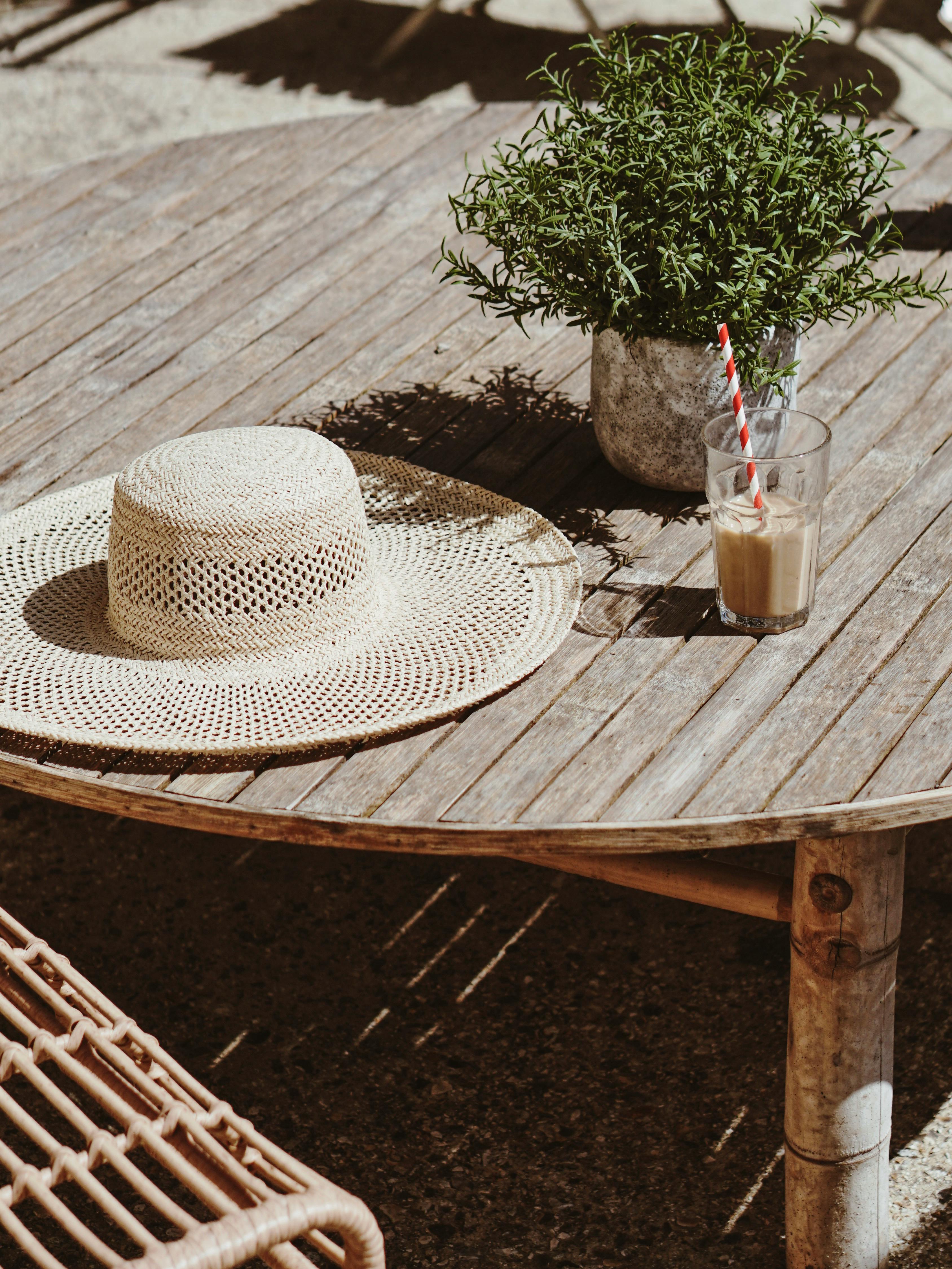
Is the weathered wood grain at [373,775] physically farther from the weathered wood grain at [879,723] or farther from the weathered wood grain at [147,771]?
the weathered wood grain at [879,723]

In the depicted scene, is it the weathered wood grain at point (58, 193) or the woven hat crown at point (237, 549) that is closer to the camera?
the woven hat crown at point (237, 549)

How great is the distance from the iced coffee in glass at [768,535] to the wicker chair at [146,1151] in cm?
67

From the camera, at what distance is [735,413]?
1453mm

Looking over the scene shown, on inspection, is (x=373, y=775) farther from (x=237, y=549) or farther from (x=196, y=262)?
(x=196, y=262)

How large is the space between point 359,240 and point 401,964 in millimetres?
1133

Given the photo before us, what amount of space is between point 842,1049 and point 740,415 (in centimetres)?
67

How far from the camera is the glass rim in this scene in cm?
140

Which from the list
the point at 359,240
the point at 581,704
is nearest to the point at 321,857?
the point at 359,240

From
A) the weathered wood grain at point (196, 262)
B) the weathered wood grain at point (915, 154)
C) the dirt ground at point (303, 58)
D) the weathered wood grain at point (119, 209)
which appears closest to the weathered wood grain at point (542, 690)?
the weathered wood grain at point (196, 262)

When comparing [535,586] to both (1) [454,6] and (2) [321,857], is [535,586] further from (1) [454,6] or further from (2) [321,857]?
(1) [454,6]

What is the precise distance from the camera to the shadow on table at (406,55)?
520 cm

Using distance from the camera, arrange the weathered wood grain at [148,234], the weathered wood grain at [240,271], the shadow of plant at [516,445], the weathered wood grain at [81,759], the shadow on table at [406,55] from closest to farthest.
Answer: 1. the weathered wood grain at [81,759]
2. the shadow of plant at [516,445]
3. the weathered wood grain at [240,271]
4. the weathered wood grain at [148,234]
5. the shadow on table at [406,55]

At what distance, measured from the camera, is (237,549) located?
137cm

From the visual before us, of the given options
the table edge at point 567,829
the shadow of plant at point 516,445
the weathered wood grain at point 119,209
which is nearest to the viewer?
the table edge at point 567,829
